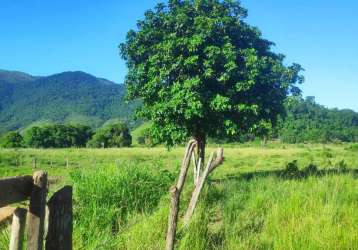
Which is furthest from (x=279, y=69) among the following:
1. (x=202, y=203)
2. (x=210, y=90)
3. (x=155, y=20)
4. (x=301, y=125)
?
(x=301, y=125)

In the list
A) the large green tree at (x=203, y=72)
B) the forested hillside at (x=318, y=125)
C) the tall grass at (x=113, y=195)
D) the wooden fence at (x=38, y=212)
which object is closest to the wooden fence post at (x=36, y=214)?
the wooden fence at (x=38, y=212)

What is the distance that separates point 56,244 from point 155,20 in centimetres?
1590

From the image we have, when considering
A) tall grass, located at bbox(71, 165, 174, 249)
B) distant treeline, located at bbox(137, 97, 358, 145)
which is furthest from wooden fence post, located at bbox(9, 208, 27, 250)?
distant treeline, located at bbox(137, 97, 358, 145)

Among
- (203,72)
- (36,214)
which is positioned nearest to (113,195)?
(36,214)

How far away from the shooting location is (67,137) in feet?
371

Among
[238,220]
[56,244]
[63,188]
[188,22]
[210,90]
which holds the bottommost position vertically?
[238,220]

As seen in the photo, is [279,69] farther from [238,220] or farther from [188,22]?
[238,220]

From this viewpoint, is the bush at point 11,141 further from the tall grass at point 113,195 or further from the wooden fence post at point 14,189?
the wooden fence post at point 14,189

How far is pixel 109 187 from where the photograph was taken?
418 inches

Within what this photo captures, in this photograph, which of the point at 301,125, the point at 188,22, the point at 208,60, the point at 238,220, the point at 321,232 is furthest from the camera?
the point at 301,125

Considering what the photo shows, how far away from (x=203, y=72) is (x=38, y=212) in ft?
44.9

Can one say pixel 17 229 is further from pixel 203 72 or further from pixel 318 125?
pixel 318 125

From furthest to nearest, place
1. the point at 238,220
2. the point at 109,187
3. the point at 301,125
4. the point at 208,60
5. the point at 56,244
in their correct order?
the point at 301,125 → the point at 208,60 → the point at 109,187 → the point at 238,220 → the point at 56,244

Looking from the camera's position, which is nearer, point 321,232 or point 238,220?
point 321,232
